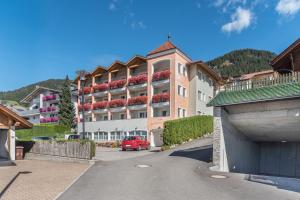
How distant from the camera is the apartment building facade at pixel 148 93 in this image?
42219 millimetres

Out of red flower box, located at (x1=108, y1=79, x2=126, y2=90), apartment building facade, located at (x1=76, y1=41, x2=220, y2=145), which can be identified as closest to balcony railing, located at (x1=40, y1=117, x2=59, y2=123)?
apartment building facade, located at (x1=76, y1=41, x2=220, y2=145)

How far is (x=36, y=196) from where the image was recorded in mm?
11328

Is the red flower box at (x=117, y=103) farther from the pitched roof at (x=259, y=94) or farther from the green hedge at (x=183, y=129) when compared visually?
the pitched roof at (x=259, y=94)

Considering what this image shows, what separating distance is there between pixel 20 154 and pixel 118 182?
13773 mm

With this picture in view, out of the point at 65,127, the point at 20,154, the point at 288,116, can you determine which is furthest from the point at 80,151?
the point at 65,127

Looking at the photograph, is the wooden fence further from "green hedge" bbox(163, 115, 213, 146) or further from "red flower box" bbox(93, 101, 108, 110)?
"red flower box" bbox(93, 101, 108, 110)

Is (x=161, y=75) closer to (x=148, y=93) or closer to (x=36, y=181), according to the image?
(x=148, y=93)

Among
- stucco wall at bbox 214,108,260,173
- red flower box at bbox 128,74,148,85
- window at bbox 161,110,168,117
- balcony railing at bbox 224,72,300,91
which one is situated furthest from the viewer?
red flower box at bbox 128,74,148,85

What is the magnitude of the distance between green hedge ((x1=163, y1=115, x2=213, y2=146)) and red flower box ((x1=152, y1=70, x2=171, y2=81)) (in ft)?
25.5

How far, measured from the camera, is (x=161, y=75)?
42938mm

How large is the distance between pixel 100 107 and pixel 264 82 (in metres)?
36.5

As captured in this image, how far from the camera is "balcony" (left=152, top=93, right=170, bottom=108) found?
1651 inches

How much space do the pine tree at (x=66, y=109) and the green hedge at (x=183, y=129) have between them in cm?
3188

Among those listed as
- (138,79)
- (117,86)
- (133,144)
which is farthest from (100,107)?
(133,144)
